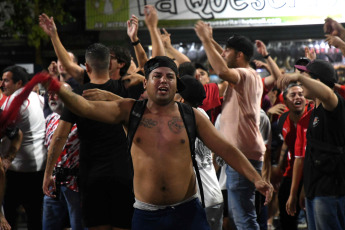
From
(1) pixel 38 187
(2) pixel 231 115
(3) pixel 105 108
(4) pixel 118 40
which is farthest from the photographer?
(4) pixel 118 40

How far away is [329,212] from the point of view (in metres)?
5.24

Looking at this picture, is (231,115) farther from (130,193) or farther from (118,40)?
(118,40)

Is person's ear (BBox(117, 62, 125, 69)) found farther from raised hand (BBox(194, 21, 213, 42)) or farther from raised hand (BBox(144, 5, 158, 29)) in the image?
raised hand (BBox(194, 21, 213, 42))

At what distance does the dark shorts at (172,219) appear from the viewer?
4.33 metres

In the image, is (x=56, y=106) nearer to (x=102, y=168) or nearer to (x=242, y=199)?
(x=102, y=168)

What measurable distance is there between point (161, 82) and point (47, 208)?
9.41 feet

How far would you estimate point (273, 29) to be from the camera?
12.2m

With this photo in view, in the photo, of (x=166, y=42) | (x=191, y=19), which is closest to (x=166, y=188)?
(x=166, y=42)

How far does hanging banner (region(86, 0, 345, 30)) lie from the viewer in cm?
1152

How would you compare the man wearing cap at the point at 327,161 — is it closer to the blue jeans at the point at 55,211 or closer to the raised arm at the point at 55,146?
the raised arm at the point at 55,146

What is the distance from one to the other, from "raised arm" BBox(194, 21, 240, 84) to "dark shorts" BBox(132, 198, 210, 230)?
182 centimetres

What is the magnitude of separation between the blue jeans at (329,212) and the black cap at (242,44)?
193cm

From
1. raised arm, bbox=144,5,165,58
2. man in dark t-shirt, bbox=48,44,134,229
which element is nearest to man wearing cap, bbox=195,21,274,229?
raised arm, bbox=144,5,165,58

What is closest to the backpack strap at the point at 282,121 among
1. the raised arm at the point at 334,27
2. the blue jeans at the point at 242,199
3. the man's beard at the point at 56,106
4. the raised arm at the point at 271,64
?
the raised arm at the point at 271,64
